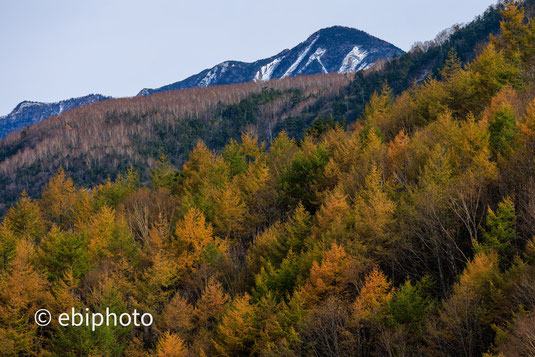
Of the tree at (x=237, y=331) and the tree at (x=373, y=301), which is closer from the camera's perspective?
the tree at (x=373, y=301)

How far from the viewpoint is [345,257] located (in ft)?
96.3

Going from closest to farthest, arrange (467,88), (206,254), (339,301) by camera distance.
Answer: (339,301) < (206,254) < (467,88)

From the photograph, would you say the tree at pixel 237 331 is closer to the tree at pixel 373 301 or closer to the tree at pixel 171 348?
the tree at pixel 171 348

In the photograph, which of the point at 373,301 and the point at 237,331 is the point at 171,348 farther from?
the point at 373,301

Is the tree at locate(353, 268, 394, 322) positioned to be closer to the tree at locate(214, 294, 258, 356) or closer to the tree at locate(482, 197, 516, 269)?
the tree at locate(482, 197, 516, 269)

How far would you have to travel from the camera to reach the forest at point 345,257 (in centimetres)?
2344

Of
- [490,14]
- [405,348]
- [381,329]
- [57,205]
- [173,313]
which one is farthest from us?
[490,14]

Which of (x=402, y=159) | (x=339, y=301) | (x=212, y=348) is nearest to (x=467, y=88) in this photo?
(x=402, y=159)

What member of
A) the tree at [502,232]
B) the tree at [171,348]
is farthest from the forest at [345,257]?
the tree at [171,348]

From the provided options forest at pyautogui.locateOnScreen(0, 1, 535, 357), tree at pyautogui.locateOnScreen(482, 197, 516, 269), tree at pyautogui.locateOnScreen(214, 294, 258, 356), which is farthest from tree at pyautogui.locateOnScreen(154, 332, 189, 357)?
tree at pyautogui.locateOnScreen(482, 197, 516, 269)

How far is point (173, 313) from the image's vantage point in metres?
34.5

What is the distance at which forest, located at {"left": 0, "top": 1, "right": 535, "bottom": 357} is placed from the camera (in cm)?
2344

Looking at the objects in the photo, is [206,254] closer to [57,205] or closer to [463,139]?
[463,139]

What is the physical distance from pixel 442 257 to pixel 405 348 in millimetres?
8729
